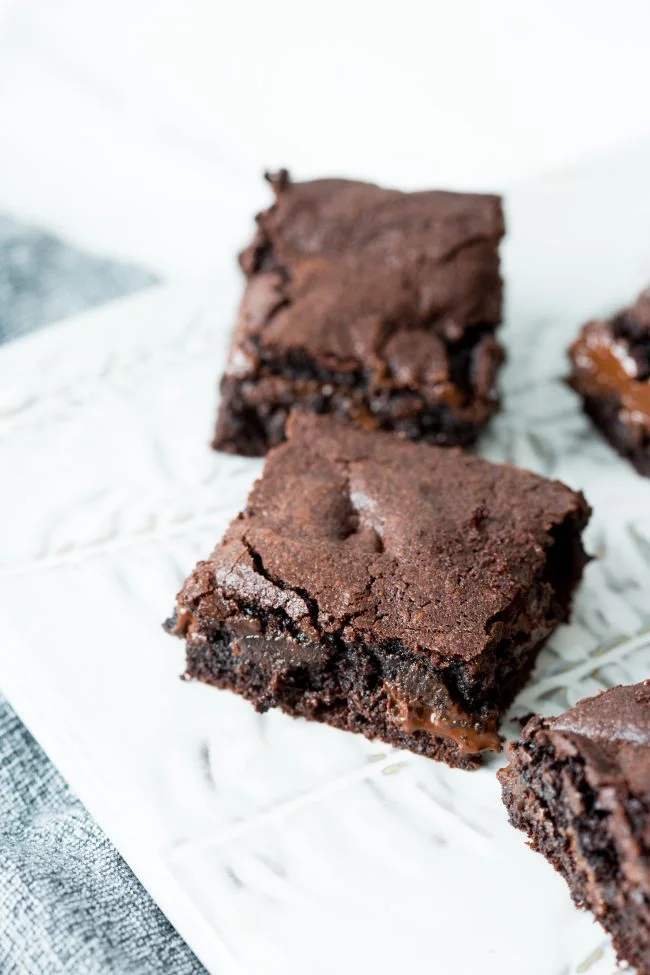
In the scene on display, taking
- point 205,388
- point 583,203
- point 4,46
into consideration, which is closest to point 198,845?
point 205,388

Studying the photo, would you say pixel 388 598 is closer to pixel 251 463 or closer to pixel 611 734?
pixel 611 734

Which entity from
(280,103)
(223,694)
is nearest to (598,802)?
(223,694)

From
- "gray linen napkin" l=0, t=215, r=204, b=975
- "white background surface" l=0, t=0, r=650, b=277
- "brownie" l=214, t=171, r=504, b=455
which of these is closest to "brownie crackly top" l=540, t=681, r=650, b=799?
"gray linen napkin" l=0, t=215, r=204, b=975

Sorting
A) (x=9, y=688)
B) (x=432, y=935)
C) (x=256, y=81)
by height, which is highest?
(x=256, y=81)

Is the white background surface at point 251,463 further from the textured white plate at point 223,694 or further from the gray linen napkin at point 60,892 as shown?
the gray linen napkin at point 60,892

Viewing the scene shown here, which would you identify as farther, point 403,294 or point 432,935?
point 403,294

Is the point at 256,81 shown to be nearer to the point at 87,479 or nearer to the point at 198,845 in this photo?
the point at 87,479

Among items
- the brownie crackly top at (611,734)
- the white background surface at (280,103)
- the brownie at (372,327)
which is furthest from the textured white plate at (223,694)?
the white background surface at (280,103)
